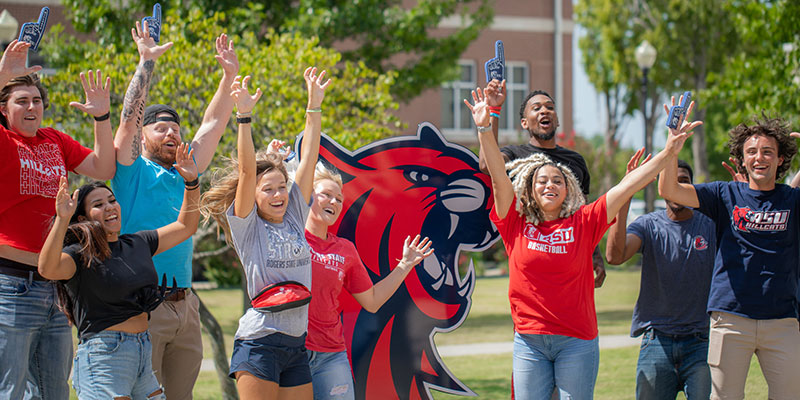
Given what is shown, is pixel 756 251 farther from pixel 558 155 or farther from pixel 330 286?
pixel 330 286

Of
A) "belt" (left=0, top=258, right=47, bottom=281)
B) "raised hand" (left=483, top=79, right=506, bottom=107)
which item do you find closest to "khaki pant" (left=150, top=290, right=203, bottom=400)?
"belt" (left=0, top=258, right=47, bottom=281)

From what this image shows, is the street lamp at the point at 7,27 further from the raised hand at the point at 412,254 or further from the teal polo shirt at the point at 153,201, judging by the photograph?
the raised hand at the point at 412,254

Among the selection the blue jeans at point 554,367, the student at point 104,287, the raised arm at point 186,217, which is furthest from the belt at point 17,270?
the blue jeans at point 554,367

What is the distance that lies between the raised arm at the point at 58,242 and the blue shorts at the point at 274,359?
87 centimetres

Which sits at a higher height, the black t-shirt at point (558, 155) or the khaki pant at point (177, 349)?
the black t-shirt at point (558, 155)

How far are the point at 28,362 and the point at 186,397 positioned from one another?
87 centimetres

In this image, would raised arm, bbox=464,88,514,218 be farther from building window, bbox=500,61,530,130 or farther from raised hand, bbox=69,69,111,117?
building window, bbox=500,61,530,130

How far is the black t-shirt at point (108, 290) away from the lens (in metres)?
3.50

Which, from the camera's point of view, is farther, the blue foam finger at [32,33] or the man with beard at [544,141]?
the man with beard at [544,141]

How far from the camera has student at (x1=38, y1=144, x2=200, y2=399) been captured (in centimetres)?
342

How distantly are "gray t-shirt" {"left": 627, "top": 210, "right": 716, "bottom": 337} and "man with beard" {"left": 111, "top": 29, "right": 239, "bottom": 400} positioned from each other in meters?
2.60

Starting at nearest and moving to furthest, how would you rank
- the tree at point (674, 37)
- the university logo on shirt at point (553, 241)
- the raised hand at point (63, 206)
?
the raised hand at point (63, 206), the university logo on shirt at point (553, 241), the tree at point (674, 37)

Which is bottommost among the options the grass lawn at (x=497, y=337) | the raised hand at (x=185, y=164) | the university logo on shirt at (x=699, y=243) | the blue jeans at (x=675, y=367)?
the grass lawn at (x=497, y=337)

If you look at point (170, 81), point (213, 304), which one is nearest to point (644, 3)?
point (213, 304)
